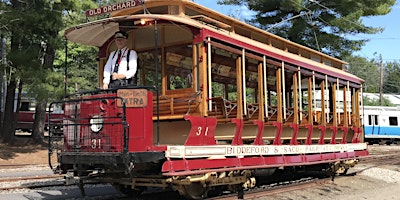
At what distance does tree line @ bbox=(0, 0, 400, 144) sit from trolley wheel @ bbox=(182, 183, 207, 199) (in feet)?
13.9

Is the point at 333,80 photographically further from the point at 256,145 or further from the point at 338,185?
the point at 256,145

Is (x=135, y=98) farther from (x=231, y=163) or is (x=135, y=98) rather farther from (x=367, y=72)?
(x=367, y=72)

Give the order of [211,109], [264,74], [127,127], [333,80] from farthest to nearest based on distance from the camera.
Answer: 1. [333,80]
2. [264,74]
3. [211,109]
4. [127,127]

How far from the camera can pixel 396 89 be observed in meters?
97.6

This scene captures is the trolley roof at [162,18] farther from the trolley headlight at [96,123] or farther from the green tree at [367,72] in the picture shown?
the green tree at [367,72]

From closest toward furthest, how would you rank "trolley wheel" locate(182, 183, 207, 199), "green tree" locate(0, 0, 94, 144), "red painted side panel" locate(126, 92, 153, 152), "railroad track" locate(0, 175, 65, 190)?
"red painted side panel" locate(126, 92, 153, 152)
"trolley wheel" locate(182, 183, 207, 199)
"railroad track" locate(0, 175, 65, 190)
"green tree" locate(0, 0, 94, 144)

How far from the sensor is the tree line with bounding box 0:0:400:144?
17.2m

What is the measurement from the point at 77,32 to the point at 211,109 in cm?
284

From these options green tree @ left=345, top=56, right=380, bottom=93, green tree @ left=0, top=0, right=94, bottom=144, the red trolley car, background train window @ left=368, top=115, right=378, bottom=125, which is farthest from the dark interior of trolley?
green tree @ left=345, top=56, right=380, bottom=93

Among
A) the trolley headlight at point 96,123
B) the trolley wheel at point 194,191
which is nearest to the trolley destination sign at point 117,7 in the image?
the trolley headlight at point 96,123

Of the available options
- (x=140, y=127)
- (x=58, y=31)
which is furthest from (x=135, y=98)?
(x=58, y=31)

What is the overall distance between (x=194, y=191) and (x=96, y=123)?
2.01 meters

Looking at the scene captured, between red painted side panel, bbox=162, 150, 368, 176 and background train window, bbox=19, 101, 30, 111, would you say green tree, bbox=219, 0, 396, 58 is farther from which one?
background train window, bbox=19, 101, 30, 111

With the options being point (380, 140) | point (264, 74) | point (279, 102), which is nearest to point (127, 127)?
point (264, 74)
